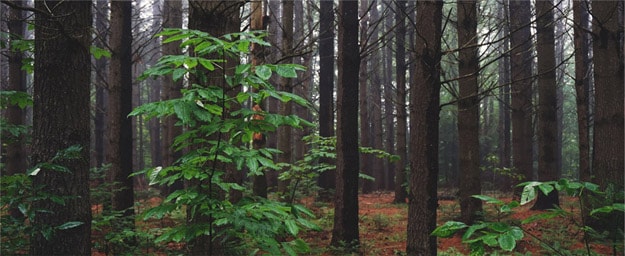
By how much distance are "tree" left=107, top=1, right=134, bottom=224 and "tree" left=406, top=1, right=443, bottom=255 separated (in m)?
6.53

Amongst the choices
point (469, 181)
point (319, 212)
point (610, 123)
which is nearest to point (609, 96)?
point (610, 123)

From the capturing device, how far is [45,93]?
3.99m

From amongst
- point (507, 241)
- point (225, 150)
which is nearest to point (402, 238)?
point (225, 150)

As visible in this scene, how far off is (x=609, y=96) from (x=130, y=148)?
9931mm

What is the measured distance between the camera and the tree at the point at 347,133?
7484 millimetres

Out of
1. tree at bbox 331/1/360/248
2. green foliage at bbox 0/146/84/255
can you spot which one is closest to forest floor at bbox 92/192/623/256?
tree at bbox 331/1/360/248

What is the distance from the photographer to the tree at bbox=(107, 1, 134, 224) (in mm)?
8469

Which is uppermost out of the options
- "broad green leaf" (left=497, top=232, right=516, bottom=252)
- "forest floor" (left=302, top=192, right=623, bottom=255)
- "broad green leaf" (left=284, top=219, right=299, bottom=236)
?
"broad green leaf" (left=497, top=232, right=516, bottom=252)

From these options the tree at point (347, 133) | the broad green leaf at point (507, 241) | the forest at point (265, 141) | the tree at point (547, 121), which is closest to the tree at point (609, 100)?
the forest at point (265, 141)

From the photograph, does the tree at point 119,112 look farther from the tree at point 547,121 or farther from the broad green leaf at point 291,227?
the tree at point 547,121

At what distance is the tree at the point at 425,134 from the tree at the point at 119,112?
6528 mm

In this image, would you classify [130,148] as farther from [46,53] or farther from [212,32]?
[212,32]

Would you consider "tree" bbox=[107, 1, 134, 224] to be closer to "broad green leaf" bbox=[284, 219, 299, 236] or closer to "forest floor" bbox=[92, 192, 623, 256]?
"forest floor" bbox=[92, 192, 623, 256]

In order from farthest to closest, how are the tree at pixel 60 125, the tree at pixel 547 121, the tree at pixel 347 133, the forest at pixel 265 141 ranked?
the tree at pixel 547 121 → the tree at pixel 347 133 → the tree at pixel 60 125 → the forest at pixel 265 141
